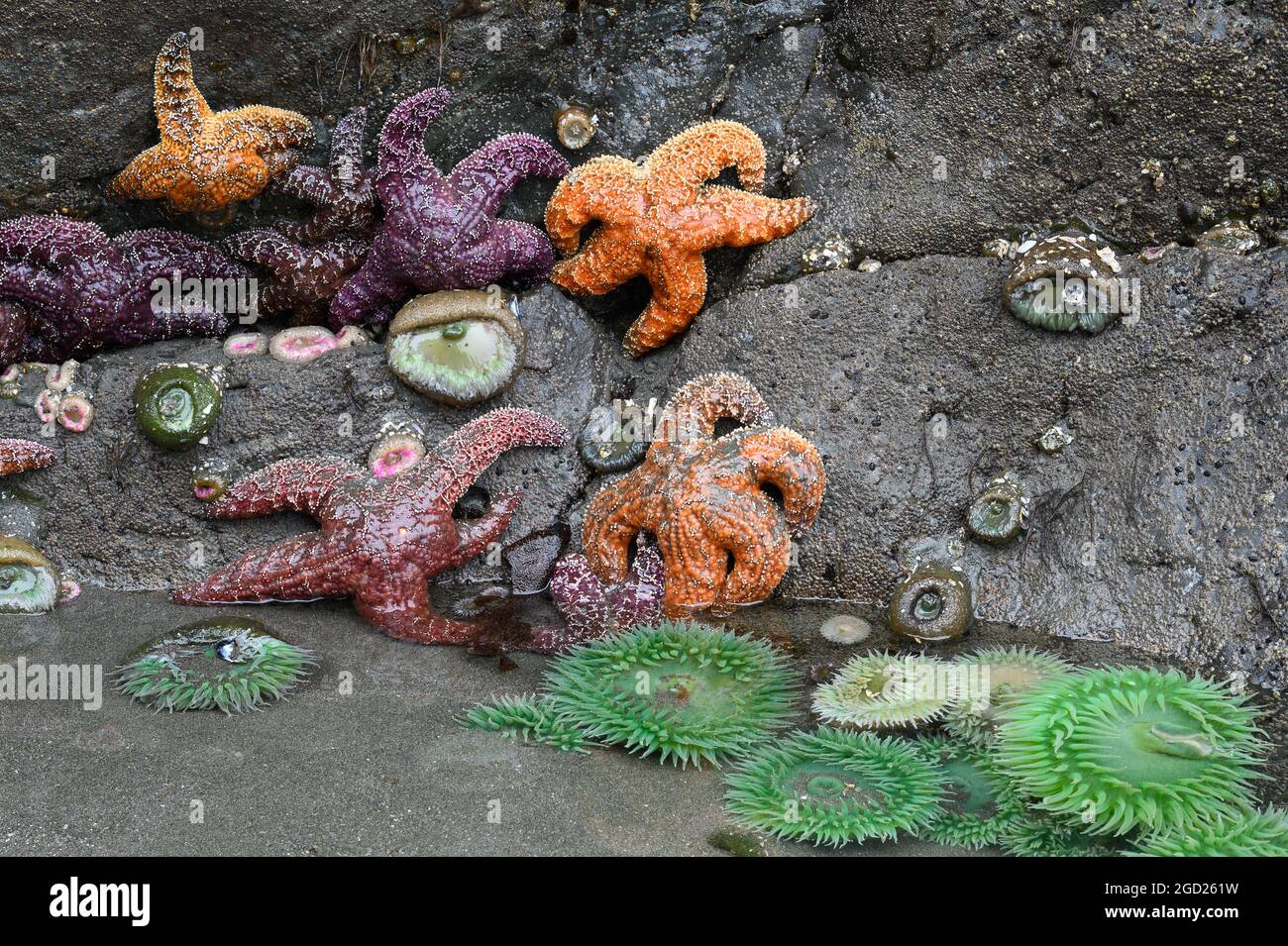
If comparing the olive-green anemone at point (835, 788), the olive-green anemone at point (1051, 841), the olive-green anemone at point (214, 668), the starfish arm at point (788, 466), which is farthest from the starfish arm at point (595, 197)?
the olive-green anemone at point (1051, 841)

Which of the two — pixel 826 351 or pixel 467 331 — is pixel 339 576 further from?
pixel 826 351

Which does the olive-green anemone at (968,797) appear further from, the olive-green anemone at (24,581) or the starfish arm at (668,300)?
the olive-green anemone at (24,581)

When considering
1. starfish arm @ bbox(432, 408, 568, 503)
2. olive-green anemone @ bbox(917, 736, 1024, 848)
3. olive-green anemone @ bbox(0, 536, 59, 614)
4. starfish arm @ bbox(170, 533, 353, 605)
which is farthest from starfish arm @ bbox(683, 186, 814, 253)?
olive-green anemone @ bbox(0, 536, 59, 614)

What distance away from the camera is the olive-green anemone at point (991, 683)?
4.75m

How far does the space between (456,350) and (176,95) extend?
5.97 feet

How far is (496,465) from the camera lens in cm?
653

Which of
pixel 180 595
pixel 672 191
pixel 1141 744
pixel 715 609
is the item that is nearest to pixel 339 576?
pixel 180 595

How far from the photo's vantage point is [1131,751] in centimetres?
417

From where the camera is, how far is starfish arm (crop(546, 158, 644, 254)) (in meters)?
6.49

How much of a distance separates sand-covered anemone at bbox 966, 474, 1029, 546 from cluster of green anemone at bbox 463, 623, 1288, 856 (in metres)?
0.78

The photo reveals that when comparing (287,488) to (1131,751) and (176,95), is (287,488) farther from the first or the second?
(1131,751)

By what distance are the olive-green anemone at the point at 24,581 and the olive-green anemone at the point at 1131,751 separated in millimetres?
4434

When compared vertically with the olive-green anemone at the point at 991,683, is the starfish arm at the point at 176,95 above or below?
above

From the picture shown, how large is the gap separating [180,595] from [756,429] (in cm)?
289
